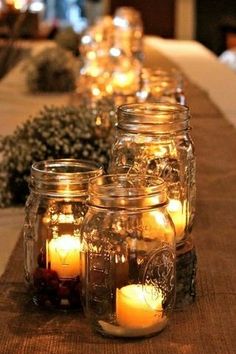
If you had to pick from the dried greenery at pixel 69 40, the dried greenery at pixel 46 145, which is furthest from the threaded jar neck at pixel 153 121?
the dried greenery at pixel 69 40

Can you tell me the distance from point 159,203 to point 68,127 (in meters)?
0.70

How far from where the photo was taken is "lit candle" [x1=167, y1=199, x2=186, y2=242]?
3.37 ft

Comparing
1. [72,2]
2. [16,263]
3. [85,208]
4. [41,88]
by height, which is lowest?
[72,2]

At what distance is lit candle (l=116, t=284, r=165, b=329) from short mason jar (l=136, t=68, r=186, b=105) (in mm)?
1207

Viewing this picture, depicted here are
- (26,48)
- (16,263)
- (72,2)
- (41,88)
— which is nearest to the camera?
(16,263)

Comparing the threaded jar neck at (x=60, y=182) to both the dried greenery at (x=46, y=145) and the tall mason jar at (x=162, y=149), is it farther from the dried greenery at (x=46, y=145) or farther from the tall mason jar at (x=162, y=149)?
the dried greenery at (x=46, y=145)

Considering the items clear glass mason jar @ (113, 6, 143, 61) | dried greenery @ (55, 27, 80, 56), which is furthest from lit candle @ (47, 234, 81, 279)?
dried greenery @ (55, 27, 80, 56)

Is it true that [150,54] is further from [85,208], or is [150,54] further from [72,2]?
[72,2]

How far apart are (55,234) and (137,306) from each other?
0.17m

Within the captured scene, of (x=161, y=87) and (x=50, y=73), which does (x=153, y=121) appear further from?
(x=50, y=73)

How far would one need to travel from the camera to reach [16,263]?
3.83 ft

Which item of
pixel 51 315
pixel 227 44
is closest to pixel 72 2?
pixel 227 44

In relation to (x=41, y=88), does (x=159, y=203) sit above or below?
above

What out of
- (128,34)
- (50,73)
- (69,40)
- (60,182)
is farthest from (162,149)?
(69,40)
